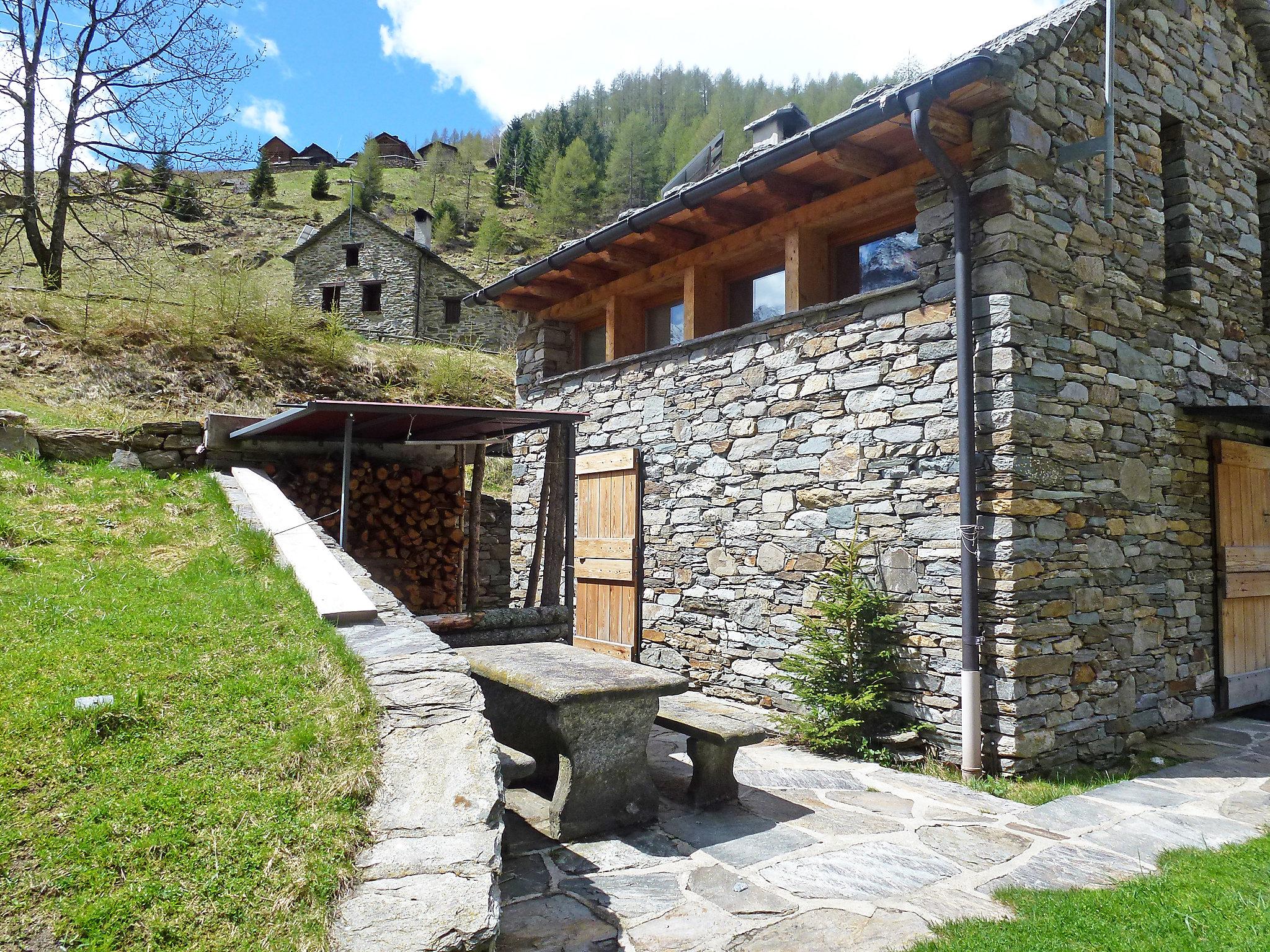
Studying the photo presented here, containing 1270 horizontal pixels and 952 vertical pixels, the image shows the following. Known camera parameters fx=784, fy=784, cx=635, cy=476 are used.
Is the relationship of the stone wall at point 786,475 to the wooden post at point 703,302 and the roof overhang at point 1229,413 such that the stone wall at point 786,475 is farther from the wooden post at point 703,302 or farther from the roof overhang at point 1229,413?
the roof overhang at point 1229,413

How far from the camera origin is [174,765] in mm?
2312

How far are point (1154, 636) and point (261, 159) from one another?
14752 mm

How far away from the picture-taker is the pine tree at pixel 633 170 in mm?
46281

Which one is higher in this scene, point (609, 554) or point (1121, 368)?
point (1121, 368)

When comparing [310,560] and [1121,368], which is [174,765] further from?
[1121,368]

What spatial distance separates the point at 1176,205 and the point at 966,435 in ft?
11.0

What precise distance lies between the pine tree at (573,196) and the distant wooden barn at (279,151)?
2510 centimetres

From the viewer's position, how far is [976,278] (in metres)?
5.18

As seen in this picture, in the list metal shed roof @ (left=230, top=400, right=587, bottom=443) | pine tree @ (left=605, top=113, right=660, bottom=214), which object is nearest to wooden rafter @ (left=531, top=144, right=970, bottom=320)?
metal shed roof @ (left=230, top=400, right=587, bottom=443)

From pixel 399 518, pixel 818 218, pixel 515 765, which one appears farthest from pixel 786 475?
pixel 399 518

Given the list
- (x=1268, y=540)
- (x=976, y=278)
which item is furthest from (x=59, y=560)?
(x=1268, y=540)

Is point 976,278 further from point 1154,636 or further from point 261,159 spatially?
point 261,159

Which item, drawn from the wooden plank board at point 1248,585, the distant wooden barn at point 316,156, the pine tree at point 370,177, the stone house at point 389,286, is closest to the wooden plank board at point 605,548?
the wooden plank board at point 1248,585

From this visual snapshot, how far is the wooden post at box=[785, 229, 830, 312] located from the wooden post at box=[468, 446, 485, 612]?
2885 mm
